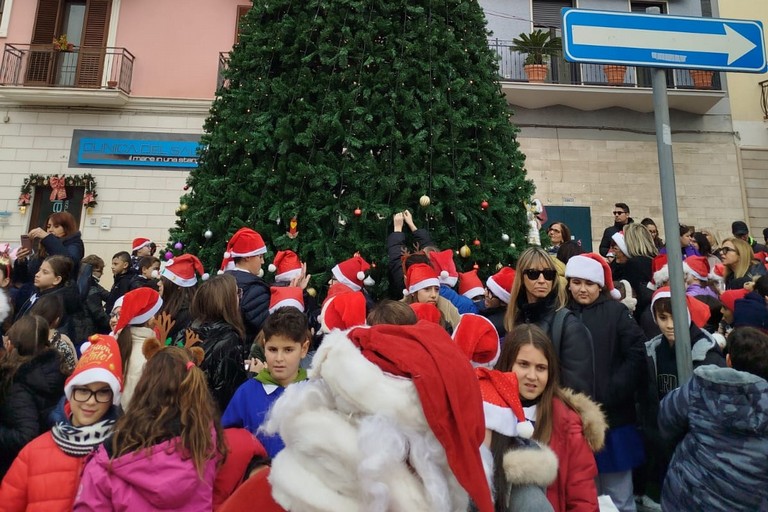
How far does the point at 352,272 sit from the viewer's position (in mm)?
3908

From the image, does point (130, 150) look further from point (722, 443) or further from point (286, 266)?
point (722, 443)

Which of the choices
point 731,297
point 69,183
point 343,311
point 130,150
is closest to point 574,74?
point 731,297

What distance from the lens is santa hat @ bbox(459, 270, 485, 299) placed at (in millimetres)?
4172

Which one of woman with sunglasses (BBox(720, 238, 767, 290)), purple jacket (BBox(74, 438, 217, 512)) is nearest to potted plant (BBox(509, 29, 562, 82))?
woman with sunglasses (BBox(720, 238, 767, 290))

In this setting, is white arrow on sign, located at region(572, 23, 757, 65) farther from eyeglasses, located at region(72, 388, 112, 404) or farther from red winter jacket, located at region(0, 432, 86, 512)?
red winter jacket, located at region(0, 432, 86, 512)

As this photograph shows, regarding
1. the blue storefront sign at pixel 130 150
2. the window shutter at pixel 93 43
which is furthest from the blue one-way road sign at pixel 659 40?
the window shutter at pixel 93 43

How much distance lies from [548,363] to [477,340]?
320 mm

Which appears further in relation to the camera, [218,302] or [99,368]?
[218,302]

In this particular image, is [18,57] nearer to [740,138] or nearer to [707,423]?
[707,423]

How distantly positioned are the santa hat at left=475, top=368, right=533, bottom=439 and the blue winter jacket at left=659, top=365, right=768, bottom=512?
1.18 meters

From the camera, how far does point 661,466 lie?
3332 mm

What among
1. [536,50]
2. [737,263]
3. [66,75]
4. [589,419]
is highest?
[536,50]

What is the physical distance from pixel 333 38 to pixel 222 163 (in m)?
1.36

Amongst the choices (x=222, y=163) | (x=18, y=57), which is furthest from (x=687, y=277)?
(x=18, y=57)
